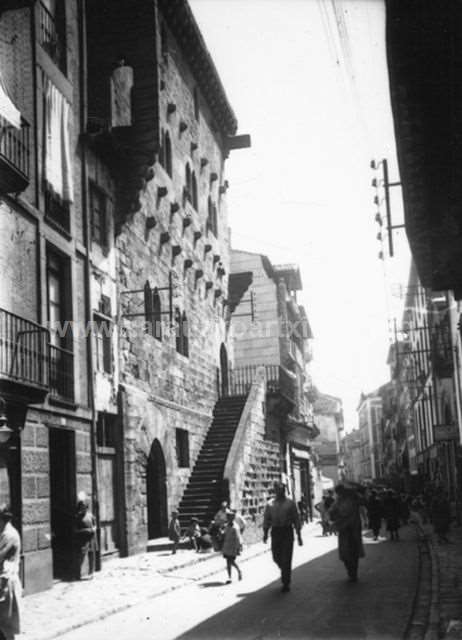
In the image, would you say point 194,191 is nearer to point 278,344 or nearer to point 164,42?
point 164,42

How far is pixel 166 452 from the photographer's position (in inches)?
871

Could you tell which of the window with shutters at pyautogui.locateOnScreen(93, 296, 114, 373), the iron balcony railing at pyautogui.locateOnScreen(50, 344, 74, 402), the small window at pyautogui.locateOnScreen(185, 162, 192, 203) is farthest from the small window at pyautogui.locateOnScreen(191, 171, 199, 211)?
the iron balcony railing at pyautogui.locateOnScreen(50, 344, 74, 402)

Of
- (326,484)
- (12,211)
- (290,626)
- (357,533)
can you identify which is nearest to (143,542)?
(357,533)

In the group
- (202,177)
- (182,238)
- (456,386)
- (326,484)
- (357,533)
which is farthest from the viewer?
(326,484)

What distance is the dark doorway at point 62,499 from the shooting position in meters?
15.6

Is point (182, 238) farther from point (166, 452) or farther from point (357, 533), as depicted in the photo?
point (357, 533)

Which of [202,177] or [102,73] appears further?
[202,177]

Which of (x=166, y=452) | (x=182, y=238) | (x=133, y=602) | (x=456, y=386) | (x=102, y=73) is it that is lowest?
(x=133, y=602)

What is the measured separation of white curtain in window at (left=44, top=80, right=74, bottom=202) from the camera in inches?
639

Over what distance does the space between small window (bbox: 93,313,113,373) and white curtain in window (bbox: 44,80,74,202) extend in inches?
115

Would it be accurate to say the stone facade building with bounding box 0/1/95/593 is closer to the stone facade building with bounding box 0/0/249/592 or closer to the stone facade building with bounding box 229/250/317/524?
the stone facade building with bounding box 0/0/249/592

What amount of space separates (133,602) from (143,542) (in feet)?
25.1

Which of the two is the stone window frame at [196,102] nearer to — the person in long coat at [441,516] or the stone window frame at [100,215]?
the stone window frame at [100,215]

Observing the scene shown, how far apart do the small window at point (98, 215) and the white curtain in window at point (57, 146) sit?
1.81 metres
